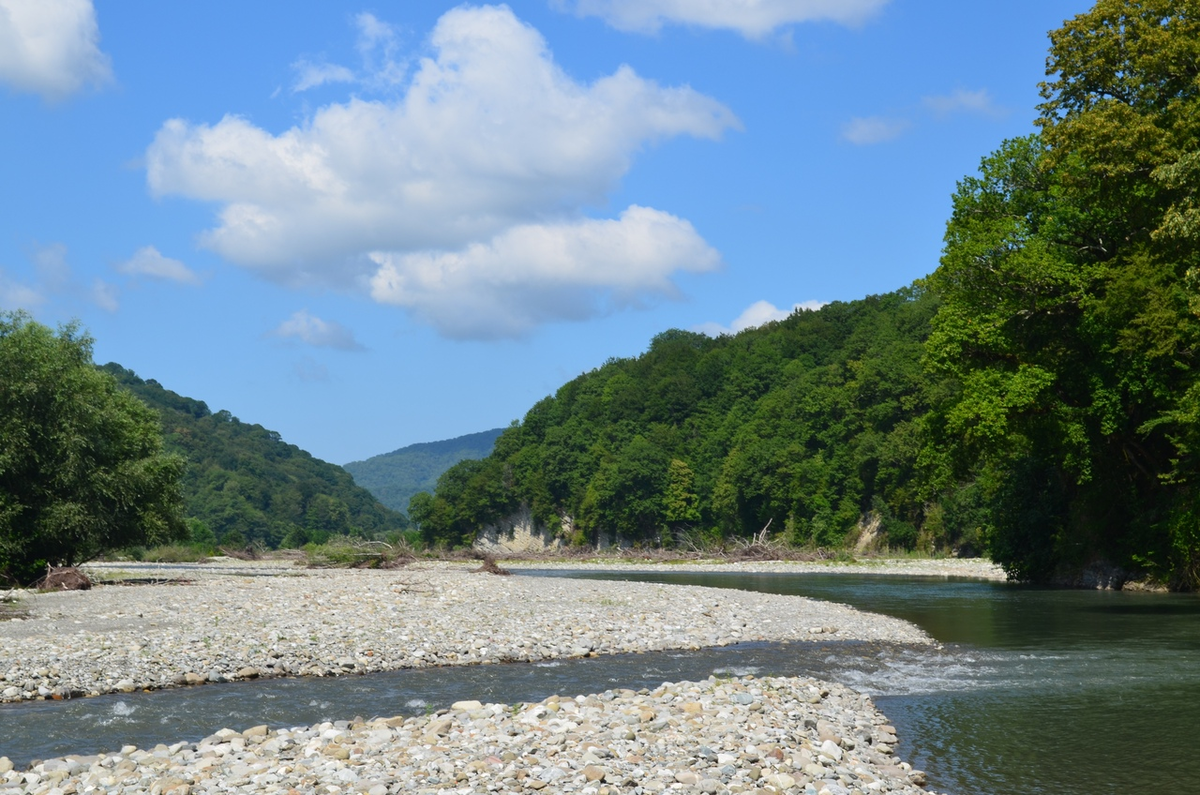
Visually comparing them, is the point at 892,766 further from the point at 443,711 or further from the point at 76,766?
the point at 76,766

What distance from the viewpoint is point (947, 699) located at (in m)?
15.5

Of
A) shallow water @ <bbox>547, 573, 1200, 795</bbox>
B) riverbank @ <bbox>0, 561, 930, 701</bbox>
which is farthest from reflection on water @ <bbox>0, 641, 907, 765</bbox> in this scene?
shallow water @ <bbox>547, 573, 1200, 795</bbox>

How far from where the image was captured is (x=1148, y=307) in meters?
29.6

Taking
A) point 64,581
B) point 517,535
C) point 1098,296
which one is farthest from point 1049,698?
point 517,535

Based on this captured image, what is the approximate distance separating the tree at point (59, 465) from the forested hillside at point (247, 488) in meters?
93.4

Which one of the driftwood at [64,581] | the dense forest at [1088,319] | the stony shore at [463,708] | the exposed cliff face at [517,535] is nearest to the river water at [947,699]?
the stony shore at [463,708]

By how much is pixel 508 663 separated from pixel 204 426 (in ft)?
586

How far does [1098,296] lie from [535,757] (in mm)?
29828

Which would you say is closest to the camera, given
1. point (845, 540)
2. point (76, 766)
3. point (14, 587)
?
point (76, 766)

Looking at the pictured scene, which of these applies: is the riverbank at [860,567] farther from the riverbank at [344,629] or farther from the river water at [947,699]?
the river water at [947,699]

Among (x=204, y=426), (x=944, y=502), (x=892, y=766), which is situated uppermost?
(x=204, y=426)

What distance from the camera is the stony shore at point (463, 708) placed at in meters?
9.75

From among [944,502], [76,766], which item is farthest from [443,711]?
[944,502]

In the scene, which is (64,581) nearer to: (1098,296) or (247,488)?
(1098,296)
